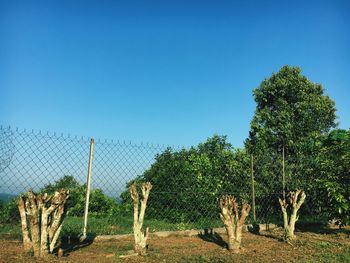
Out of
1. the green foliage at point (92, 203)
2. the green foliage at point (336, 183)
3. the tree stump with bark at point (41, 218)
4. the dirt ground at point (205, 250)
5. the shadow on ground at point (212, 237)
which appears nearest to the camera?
the tree stump with bark at point (41, 218)

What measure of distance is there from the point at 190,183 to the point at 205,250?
3.47 m

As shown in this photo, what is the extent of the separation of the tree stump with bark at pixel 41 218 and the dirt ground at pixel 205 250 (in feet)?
0.66

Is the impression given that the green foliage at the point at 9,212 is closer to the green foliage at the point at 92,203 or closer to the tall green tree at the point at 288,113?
the green foliage at the point at 92,203

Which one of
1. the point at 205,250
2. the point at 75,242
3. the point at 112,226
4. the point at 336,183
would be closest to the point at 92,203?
the point at 112,226

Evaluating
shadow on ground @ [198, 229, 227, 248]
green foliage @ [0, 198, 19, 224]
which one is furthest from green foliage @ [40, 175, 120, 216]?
shadow on ground @ [198, 229, 227, 248]

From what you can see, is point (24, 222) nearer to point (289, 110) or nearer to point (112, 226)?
point (112, 226)

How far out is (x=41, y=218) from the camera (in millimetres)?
4980

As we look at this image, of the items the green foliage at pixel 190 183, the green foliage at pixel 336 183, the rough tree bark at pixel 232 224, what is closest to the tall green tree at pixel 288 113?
the green foliage at pixel 190 183

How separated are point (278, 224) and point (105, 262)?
6.08 meters

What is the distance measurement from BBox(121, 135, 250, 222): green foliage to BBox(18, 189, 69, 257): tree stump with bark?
11.7 feet

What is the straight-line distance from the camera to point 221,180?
10.1 metres

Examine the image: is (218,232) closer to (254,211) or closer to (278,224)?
(254,211)

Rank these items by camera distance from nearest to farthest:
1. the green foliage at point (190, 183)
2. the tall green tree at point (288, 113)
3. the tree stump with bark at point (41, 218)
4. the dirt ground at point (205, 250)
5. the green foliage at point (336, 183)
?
the tree stump with bark at point (41, 218)
the dirt ground at point (205, 250)
the green foliage at point (336, 183)
the green foliage at point (190, 183)
the tall green tree at point (288, 113)

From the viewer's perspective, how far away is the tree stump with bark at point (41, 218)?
4871mm
